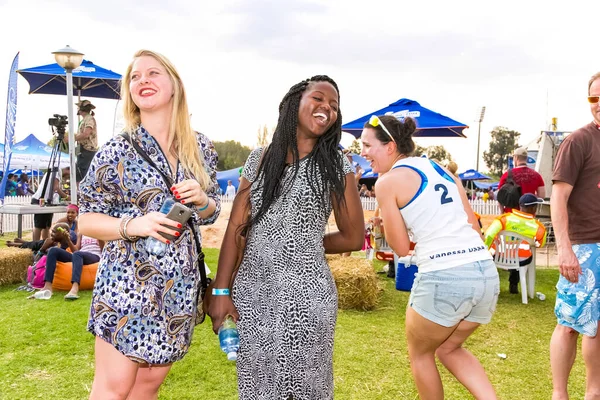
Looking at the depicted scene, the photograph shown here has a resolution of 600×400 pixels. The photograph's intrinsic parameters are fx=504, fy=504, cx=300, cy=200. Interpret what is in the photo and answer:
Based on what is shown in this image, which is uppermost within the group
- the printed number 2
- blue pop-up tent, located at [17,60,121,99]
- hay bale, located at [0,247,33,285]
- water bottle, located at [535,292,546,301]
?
blue pop-up tent, located at [17,60,121,99]

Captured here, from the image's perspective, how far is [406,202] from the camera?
8.86 ft

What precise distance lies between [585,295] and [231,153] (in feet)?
170

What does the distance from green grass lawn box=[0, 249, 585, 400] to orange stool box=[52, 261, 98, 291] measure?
42cm

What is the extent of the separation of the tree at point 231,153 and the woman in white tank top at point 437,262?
1842 inches

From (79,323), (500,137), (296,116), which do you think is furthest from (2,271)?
(500,137)

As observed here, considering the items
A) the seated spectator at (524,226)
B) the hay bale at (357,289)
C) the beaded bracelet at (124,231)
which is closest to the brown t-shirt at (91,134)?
the hay bale at (357,289)

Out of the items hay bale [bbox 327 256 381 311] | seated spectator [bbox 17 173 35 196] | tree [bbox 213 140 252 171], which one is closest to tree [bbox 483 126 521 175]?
tree [bbox 213 140 252 171]

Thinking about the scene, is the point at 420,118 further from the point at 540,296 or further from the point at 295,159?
the point at 295,159

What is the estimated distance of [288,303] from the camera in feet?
6.91

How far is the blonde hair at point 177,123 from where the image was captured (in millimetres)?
2189

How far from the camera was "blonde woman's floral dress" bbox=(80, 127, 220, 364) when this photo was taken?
78.3 inches

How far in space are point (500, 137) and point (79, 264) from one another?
70.6 metres

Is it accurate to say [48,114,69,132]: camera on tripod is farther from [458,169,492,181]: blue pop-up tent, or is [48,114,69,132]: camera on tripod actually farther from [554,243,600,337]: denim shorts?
[458,169,492,181]: blue pop-up tent

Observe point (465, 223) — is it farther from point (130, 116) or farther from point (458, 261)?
point (130, 116)
